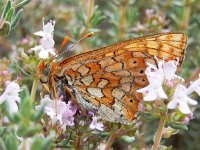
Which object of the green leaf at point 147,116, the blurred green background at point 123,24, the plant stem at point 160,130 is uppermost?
the blurred green background at point 123,24

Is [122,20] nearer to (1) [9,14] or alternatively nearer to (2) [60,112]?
(1) [9,14]

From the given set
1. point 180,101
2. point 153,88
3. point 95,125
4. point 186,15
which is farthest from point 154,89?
point 186,15

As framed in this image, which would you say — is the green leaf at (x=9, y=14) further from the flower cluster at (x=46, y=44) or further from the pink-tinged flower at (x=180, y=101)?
the pink-tinged flower at (x=180, y=101)

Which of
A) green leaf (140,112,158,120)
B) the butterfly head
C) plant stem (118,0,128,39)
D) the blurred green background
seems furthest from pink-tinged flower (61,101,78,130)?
plant stem (118,0,128,39)

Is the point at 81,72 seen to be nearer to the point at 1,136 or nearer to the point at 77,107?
the point at 77,107

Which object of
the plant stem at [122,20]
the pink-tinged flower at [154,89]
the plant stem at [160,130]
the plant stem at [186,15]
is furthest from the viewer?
the plant stem at [122,20]

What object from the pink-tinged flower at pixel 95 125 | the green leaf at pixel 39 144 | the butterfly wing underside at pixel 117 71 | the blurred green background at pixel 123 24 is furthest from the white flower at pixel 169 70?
the blurred green background at pixel 123 24

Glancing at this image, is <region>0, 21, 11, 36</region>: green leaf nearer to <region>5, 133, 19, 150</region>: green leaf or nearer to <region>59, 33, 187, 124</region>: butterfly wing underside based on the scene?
<region>59, 33, 187, 124</region>: butterfly wing underside
